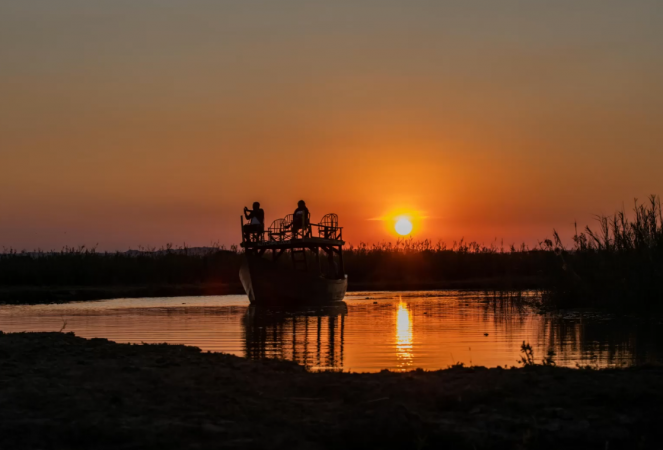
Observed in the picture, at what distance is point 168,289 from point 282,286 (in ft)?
39.6

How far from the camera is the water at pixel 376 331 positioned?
14727mm

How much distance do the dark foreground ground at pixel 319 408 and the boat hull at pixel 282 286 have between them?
23.0 meters

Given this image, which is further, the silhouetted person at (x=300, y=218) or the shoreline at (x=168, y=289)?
the shoreline at (x=168, y=289)

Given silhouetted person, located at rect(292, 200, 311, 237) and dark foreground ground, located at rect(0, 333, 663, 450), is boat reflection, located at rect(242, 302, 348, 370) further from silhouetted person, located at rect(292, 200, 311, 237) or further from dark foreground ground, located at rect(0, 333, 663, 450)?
silhouetted person, located at rect(292, 200, 311, 237)

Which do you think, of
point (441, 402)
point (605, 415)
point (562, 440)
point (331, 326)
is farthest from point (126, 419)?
point (331, 326)

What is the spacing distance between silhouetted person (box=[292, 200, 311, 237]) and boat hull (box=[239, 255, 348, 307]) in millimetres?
1891

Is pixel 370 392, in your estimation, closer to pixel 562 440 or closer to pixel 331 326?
pixel 562 440

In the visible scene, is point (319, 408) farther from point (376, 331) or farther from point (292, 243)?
point (292, 243)

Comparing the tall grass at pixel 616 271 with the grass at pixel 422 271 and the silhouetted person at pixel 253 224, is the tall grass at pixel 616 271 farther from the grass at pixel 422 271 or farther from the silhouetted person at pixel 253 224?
the silhouetted person at pixel 253 224

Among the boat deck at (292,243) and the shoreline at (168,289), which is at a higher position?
the boat deck at (292,243)

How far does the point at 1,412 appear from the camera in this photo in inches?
320

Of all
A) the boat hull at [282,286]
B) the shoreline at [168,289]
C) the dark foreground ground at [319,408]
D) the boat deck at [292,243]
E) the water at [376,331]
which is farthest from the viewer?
the shoreline at [168,289]

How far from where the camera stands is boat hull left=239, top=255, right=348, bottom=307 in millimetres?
34125

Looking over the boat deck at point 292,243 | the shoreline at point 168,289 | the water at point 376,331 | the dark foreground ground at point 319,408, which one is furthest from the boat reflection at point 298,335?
the shoreline at point 168,289
